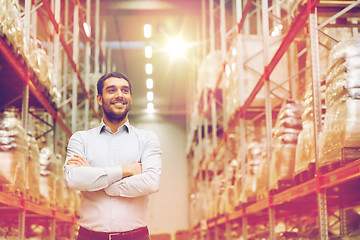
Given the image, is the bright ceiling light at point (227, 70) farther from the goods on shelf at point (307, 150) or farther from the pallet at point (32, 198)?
the goods on shelf at point (307, 150)

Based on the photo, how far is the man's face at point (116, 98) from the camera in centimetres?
290

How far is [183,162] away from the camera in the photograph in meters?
24.8

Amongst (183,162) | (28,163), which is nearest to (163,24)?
(183,162)

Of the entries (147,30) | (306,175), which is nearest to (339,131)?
(306,175)

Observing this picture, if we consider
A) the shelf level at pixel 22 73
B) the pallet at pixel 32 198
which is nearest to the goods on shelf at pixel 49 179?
the pallet at pixel 32 198

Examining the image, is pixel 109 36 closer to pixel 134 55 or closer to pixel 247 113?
pixel 134 55

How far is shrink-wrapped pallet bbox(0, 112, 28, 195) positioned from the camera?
218 inches

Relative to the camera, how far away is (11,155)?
18.6ft

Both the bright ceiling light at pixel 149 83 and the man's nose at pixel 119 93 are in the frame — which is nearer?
the man's nose at pixel 119 93

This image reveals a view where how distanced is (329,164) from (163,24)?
1332cm

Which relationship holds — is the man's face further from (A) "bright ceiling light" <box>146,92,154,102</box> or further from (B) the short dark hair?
(A) "bright ceiling light" <box>146,92,154,102</box>

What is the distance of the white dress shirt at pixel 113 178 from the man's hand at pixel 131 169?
0.03m

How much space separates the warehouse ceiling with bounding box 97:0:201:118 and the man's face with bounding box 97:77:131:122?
1140cm

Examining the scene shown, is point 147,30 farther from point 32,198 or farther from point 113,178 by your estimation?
point 113,178
